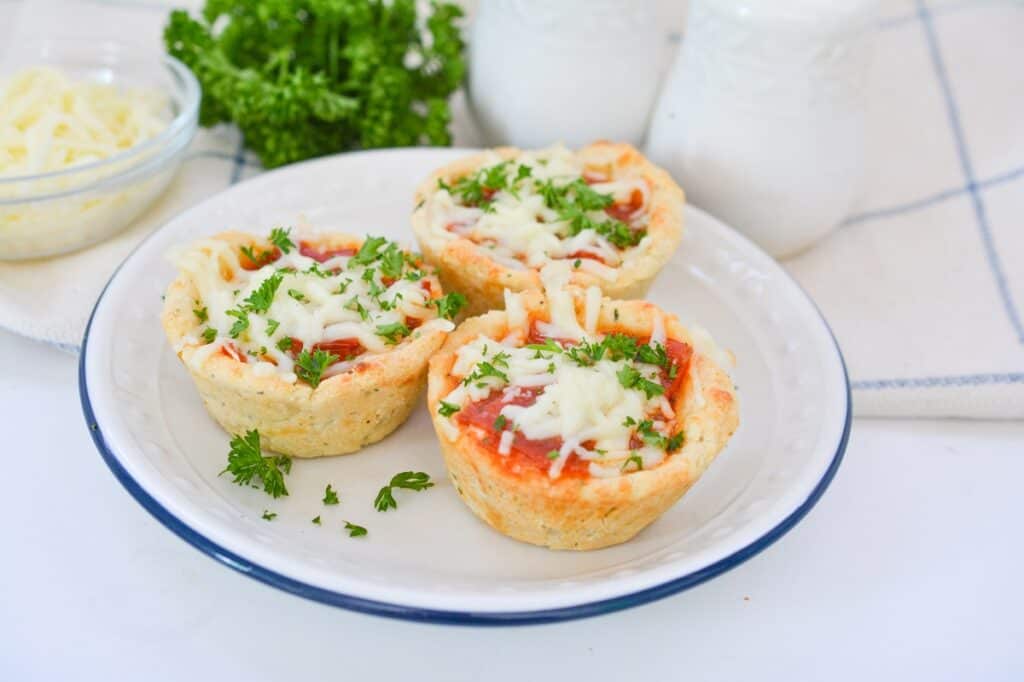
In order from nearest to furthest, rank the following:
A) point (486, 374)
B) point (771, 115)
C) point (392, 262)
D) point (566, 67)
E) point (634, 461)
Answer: point (634, 461) < point (486, 374) < point (392, 262) < point (771, 115) < point (566, 67)

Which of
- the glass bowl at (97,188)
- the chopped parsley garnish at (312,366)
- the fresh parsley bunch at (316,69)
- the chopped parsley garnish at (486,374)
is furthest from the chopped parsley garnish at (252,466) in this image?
the fresh parsley bunch at (316,69)

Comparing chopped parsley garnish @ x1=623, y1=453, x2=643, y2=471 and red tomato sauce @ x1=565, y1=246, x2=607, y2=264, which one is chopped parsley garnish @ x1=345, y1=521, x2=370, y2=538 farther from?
red tomato sauce @ x1=565, y1=246, x2=607, y2=264

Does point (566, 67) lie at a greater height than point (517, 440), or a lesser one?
greater

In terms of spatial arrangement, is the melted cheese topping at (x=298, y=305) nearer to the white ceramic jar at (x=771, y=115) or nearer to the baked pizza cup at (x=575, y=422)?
the baked pizza cup at (x=575, y=422)

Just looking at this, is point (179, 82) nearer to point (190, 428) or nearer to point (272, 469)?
point (190, 428)

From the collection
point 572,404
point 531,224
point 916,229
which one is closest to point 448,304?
point 531,224

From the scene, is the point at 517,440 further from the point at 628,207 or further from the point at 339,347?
the point at 628,207
